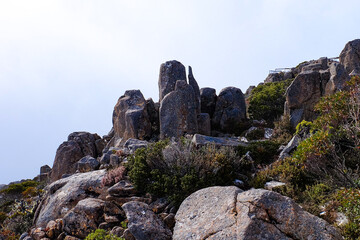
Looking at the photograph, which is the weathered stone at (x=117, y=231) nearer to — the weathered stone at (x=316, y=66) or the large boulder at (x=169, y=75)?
the large boulder at (x=169, y=75)

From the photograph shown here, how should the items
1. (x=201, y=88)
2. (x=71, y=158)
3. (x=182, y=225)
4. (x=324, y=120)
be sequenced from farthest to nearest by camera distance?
(x=201, y=88)
(x=71, y=158)
(x=324, y=120)
(x=182, y=225)

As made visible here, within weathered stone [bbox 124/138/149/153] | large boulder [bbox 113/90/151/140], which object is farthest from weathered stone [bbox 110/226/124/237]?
large boulder [bbox 113/90/151/140]

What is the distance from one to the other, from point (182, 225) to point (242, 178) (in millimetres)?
3655

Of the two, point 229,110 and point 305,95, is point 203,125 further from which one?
point 305,95

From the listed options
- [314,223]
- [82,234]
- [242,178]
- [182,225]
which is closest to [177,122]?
[242,178]

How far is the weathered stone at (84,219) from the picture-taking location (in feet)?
28.8

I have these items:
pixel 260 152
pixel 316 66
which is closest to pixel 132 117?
pixel 260 152

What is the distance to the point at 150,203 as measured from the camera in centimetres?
909

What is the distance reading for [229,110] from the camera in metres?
23.3

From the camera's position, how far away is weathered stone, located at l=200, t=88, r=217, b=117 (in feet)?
79.7

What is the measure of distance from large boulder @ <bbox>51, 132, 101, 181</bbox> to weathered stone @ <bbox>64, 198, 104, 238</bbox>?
11604 mm

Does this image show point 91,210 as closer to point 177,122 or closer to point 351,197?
point 351,197

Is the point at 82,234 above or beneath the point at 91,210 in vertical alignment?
beneath

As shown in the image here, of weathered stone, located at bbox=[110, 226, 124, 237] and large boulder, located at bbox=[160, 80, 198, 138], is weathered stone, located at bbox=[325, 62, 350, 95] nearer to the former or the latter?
large boulder, located at bbox=[160, 80, 198, 138]
